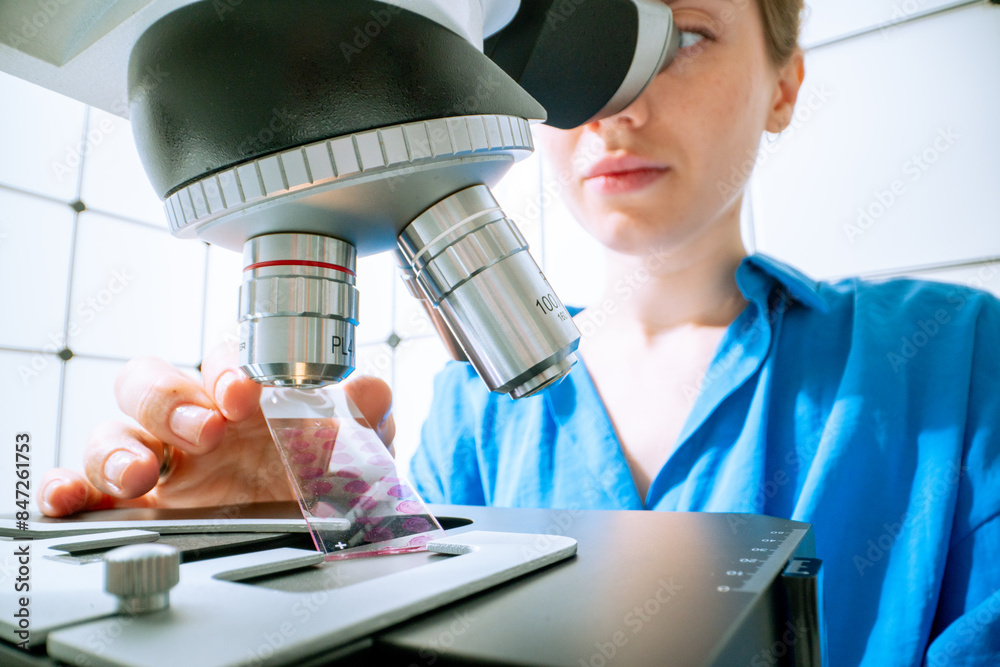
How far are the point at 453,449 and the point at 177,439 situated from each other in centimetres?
38

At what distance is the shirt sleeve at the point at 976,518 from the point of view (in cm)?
50

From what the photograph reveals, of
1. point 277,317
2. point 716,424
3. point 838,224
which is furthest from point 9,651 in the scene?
point 838,224

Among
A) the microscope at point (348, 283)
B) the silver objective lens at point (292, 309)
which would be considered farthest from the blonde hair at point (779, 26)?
the silver objective lens at point (292, 309)

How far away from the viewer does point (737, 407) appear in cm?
62

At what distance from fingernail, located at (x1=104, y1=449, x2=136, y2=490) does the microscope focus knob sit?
0.30m

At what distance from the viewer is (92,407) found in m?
1.23

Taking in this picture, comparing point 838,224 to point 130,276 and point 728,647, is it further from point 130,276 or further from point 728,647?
point 130,276

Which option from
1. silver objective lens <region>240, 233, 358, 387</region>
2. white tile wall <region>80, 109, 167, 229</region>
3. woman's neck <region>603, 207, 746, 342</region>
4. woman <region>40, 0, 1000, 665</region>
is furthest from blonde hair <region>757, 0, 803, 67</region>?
white tile wall <region>80, 109, 167, 229</region>

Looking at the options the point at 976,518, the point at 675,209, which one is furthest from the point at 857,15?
the point at 976,518

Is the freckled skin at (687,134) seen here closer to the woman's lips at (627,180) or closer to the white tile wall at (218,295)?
the woman's lips at (627,180)

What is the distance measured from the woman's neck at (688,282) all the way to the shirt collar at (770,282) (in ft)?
0.11

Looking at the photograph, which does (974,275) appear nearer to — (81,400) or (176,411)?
(176,411)

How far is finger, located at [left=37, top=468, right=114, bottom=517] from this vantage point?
0.46 metres

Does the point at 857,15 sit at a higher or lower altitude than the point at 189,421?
higher
